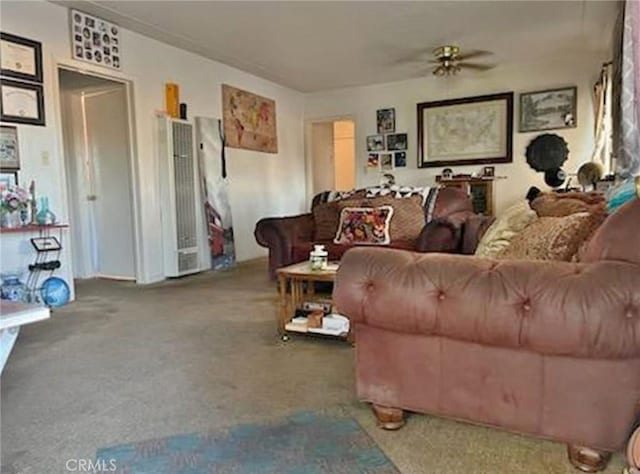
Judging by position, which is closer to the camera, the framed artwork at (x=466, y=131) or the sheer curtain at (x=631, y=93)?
the sheer curtain at (x=631, y=93)

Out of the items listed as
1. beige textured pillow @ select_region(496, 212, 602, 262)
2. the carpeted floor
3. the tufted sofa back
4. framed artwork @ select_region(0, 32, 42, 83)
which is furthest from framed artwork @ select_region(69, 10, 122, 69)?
the tufted sofa back

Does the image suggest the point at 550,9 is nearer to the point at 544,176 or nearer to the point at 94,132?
the point at 544,176

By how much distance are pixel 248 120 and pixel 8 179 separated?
3.21m

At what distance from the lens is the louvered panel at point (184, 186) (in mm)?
5004

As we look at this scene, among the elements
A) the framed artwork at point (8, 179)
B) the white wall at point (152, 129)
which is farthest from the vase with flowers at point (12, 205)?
the white wall at point (152, 129)

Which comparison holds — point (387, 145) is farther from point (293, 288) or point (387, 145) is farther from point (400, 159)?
point (293, 288)

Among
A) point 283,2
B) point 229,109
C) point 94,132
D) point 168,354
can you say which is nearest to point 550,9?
point 283,2

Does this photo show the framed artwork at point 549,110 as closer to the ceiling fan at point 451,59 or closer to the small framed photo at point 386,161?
the ceiling fan at point 451,59

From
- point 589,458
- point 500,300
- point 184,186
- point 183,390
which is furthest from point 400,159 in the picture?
point 589,458

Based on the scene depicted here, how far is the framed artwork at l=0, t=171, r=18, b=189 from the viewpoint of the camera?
3.55 m

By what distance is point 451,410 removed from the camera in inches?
64.2

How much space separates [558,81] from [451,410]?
216 inches

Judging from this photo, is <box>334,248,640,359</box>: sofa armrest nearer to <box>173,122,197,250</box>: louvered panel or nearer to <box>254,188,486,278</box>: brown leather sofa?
<box>254,188,486,278</box>: brown leather sofa

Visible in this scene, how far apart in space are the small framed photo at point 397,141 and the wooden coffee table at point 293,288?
14.0 feet
